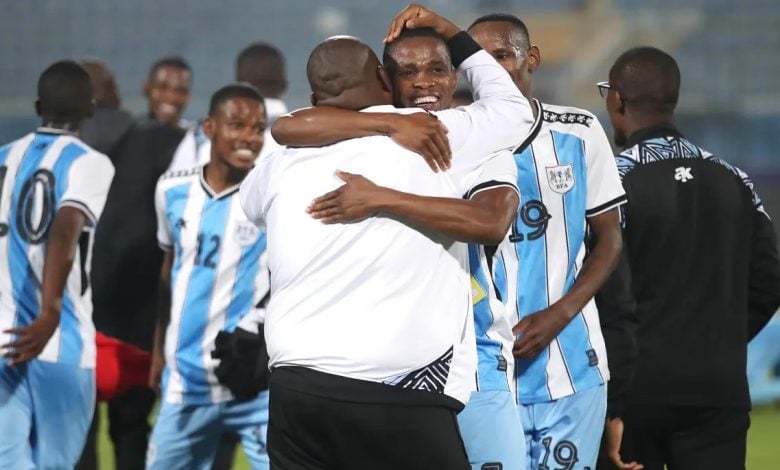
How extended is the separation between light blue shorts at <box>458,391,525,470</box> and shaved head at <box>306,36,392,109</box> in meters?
0.93

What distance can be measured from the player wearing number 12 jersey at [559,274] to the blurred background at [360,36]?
1218 centimetres

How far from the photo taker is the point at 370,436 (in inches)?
115

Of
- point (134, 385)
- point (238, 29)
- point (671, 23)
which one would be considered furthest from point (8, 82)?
point (134, 385)

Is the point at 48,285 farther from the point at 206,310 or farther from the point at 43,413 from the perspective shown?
the point at 206,310

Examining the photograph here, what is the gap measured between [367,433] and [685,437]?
1.73m

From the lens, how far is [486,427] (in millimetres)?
3525

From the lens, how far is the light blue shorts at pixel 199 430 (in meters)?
5.08

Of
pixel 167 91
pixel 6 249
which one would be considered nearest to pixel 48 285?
pixel 6 249

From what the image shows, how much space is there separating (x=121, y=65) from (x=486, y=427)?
46.6ft

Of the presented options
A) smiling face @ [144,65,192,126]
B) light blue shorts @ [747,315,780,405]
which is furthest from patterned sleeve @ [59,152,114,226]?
light blue shorts @ [747,315,780,405]

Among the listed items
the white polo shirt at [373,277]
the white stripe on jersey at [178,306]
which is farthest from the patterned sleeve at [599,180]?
the white stripe on jersey at [178,306]

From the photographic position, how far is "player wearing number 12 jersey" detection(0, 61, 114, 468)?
486 cm

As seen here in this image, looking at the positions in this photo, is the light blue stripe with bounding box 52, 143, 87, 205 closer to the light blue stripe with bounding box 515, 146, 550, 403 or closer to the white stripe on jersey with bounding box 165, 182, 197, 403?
the white stripe on jersey with bounding box 165, 182, 197, 403

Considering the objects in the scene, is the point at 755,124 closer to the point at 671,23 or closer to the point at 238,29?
the point at 671,23
